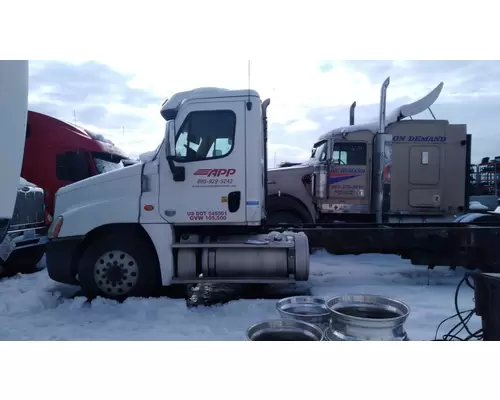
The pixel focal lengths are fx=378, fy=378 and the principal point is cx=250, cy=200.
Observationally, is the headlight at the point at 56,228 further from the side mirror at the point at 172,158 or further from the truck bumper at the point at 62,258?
the side mirror at the point at 172,158

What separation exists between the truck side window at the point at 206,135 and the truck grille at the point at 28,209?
3.06 m

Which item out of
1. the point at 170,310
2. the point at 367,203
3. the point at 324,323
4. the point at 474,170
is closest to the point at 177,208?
the point at 170,310

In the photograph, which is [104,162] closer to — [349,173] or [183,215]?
[183,215]

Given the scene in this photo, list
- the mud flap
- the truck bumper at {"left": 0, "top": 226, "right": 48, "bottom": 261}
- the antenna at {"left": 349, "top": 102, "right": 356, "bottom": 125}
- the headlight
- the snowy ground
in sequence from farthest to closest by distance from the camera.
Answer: the antenna at {"left": 349, "top": 102, "right": 356, "bottom": 125} < the truck bumper at {"left": 0, "top": 226, "right": 48, "bottom": 261} < the headlight < the mud flap < the snowy ground

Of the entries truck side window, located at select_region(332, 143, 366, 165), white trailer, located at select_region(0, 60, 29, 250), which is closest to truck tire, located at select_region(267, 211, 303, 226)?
truck side window, located at select_region(332, 143, 366, 165)

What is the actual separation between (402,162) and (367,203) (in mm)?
1204

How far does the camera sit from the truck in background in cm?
845

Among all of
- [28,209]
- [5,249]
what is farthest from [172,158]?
[28,209]

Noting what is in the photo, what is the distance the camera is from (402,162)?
A: 8516mm

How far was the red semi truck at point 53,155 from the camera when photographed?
862 centimetres

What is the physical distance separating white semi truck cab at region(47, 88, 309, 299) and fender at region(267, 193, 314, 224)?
3.28 metres

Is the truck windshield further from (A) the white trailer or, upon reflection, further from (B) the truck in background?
(A) the white trailer

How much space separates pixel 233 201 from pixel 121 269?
5.74ft

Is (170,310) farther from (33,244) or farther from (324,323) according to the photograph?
(33,244)
